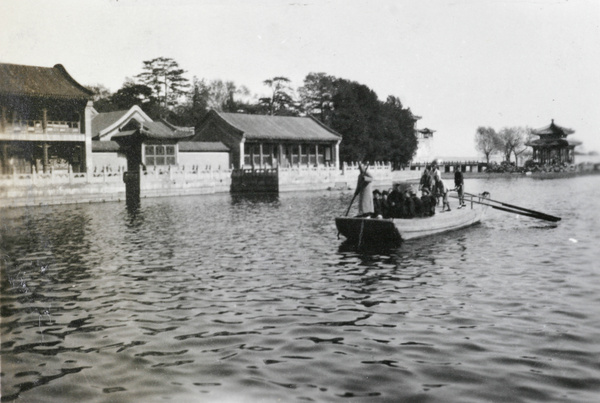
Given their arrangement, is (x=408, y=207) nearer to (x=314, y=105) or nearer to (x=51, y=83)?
A: (x=51, y=83)

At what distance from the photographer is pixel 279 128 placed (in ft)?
163

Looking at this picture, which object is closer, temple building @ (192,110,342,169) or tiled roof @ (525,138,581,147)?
temple building @ (192,110,342,169)

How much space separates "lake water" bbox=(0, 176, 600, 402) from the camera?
570cm

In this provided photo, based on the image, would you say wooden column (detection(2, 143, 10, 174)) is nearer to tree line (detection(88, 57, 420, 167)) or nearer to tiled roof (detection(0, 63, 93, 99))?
tiled roof (detection(0, 63, 93, 99))

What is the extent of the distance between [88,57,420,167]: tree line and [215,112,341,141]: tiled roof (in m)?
3.71

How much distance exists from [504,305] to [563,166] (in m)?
68.2

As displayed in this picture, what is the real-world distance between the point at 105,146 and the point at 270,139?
13366 millimetres

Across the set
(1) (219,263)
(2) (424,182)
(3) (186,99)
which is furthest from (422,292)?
(3) (186,99)

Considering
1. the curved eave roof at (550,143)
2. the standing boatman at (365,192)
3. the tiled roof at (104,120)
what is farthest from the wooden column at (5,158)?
the curved eave roof at (550,143)

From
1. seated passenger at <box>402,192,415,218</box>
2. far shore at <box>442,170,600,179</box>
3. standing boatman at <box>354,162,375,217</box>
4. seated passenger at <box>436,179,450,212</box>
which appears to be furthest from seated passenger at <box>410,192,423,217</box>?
far shore at <box>442,170,600,179</box>

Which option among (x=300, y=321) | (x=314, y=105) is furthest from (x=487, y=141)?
Result: (x=300, y=321)

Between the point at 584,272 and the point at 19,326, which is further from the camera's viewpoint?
the point at 584,272

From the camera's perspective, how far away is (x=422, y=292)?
9.76m

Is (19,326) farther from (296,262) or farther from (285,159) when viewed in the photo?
(285,159)
